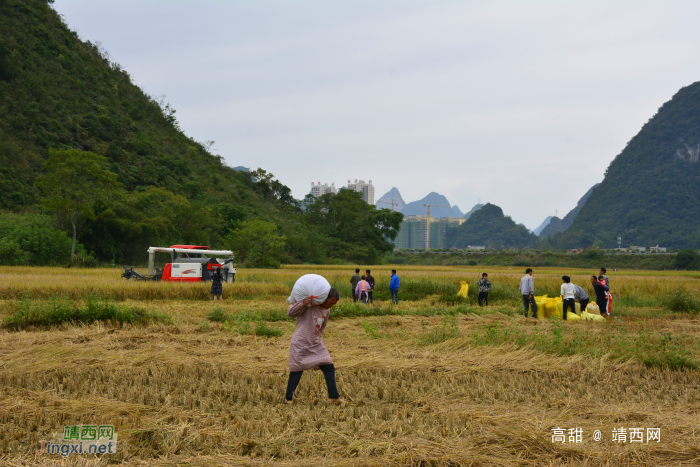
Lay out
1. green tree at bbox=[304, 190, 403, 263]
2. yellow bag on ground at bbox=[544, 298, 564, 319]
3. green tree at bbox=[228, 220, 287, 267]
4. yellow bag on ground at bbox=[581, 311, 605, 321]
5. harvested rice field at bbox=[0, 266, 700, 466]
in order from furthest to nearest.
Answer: green tree at bbox=[304, 190, 403, 263] < green tree at bbox=[228, 220, 287, 267] < yellow bag on ground at bbox=[544, 298, 564, 319] < yellow bag on ground at bbox=[581, 311, 605, 321] < harvested rice field at bbox=[0, 266, 700, 466]

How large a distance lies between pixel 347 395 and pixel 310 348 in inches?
33.6

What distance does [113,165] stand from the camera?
45.2 m

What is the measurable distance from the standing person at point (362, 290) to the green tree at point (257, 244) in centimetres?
2252

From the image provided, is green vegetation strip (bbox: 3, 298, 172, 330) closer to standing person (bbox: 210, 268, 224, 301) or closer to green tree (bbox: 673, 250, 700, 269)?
standing person (bbox: 210, 268, 224, 301)

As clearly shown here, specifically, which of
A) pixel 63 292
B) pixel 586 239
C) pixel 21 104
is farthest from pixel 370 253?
→ pixel 586 239

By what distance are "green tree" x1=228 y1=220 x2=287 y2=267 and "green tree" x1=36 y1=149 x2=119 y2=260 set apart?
461 inches

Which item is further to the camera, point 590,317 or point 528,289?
point 528,289

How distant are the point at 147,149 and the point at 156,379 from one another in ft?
175

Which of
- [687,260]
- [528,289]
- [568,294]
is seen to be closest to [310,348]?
[568,294]

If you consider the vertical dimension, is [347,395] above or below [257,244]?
below

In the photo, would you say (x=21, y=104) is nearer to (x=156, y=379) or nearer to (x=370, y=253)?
(x=370, y=253)

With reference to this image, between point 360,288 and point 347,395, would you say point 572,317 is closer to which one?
point 360,288

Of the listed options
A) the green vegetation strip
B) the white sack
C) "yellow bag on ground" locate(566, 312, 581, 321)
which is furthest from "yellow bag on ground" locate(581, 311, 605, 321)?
the green vegetation strip

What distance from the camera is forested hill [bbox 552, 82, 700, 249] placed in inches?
5236
